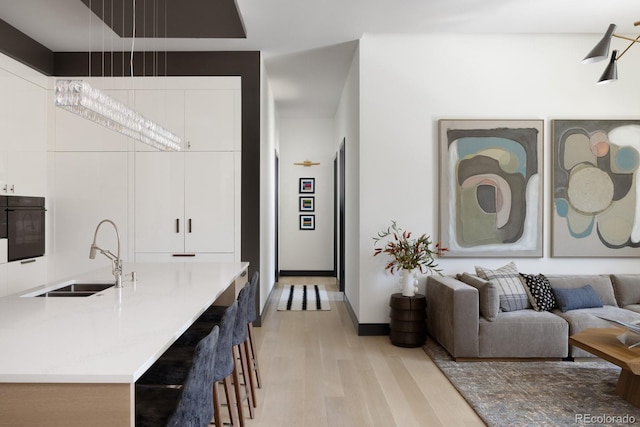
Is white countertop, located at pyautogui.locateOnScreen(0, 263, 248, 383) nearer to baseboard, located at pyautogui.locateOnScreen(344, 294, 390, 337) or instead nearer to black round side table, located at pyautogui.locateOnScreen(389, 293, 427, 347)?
black round side table, located at pyautogui.locateOnScreen(389, 293, 427, 347)

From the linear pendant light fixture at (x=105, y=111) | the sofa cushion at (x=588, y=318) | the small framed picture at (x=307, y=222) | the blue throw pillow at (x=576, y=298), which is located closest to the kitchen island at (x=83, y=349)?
the linear pendant light fixture at (x=105, y=111)

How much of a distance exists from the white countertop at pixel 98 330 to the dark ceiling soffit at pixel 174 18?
2.23 meters

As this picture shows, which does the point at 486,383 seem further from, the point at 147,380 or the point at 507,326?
the point at 147,380

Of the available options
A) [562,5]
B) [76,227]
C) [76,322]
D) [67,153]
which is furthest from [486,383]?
[67,153]

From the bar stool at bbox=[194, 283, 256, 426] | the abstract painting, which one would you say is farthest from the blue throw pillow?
the bar stool at bbox=[194, 283, 256, 426]

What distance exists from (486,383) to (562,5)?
3172mm

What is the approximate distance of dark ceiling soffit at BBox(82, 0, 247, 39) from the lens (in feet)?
12.4

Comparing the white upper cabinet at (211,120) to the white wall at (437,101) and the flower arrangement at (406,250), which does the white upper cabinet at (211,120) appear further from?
the flower arrangement at (406,250)

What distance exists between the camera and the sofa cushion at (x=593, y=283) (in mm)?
4391

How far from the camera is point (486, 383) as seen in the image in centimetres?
344

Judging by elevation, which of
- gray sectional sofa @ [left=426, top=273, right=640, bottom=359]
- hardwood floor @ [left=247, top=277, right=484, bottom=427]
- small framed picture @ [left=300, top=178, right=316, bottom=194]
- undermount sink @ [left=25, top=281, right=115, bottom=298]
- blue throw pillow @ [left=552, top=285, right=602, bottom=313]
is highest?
small framed picture @ [left=300, top=178, right=316, bottom=194]

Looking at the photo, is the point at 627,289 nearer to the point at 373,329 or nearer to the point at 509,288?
the point at 509,288

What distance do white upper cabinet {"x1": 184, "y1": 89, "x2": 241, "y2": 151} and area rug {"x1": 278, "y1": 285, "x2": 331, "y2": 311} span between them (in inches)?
90.6

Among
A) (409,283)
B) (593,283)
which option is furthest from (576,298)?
(409,283)
